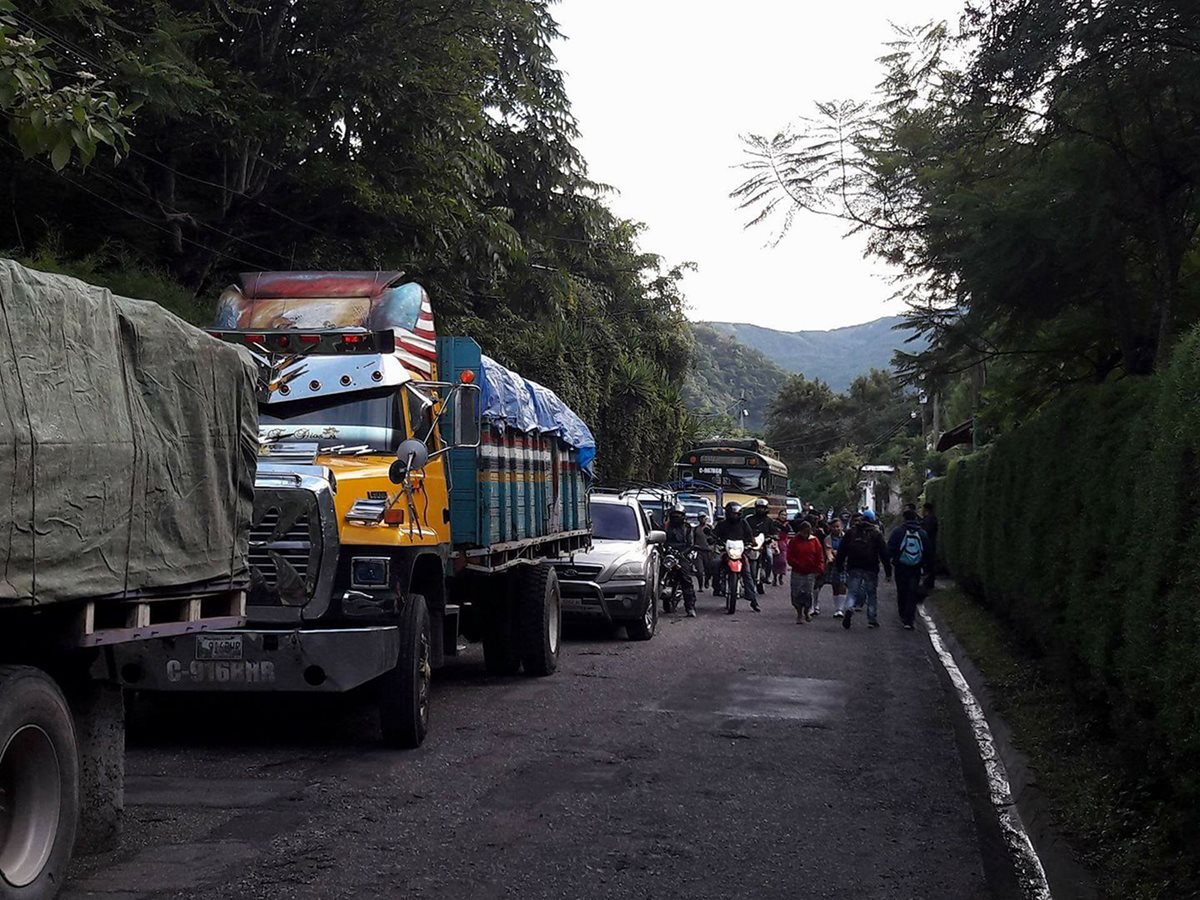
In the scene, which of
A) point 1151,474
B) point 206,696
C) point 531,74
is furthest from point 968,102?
point 531,74

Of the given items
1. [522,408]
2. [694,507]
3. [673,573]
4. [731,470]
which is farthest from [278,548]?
[731,470]

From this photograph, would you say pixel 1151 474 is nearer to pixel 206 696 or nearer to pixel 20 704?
pixel 20 704

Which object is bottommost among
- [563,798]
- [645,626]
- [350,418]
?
[563,798]

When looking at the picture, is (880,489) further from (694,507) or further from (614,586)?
(614,586)

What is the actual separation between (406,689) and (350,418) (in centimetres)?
215

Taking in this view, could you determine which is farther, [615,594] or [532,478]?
A: [615,594]

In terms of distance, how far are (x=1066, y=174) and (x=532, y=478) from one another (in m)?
5.62

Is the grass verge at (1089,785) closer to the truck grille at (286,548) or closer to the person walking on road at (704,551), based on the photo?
the truck grille at (286,548)

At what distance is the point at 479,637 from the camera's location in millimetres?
13969

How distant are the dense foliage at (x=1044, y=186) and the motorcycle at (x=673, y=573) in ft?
26.8

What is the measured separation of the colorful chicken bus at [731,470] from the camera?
43.8 metres

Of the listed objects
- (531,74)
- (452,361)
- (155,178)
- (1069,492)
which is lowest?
(1069,492)

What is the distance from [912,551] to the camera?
66.2 feet

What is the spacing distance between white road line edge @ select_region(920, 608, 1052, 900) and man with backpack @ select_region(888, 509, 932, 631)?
5439 millimetres
